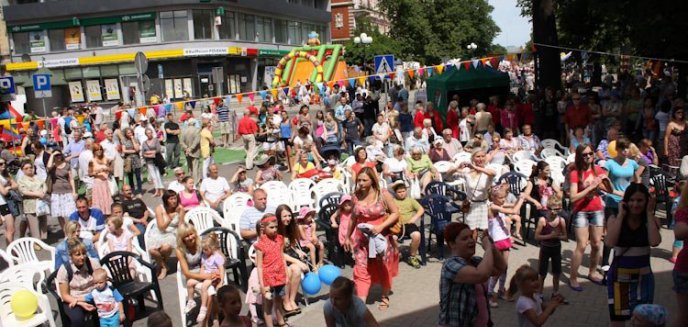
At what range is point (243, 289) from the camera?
7.39 meters

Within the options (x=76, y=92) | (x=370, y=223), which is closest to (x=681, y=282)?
(x=370, y=223)

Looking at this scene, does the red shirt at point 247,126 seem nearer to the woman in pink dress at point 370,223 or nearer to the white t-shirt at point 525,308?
the woman in pink dress at point 370,223

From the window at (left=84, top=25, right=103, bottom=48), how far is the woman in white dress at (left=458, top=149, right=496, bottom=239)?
143ft

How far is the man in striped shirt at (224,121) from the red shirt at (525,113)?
35.2ft

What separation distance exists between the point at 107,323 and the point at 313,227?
2786mm

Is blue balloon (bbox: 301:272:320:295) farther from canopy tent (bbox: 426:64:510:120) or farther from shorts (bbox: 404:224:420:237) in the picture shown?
canopy tent (bbox: 426:64:510:120)

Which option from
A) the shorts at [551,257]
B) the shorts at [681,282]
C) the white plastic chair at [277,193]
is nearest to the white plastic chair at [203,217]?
the white plastic chair at [277,193]

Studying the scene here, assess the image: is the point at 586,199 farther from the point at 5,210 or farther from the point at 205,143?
the point at 205,143

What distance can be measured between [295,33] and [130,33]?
57.2 feet

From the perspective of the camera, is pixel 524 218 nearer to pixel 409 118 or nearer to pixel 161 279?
pixel 161 279

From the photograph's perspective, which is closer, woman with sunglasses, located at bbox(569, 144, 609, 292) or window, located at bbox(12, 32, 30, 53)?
woman with sunglasses, located at bbox(569, 144, 609, 292)

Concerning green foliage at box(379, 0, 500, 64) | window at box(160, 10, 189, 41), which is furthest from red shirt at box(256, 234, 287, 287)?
green foliage at box(379, 0, 500, 64)

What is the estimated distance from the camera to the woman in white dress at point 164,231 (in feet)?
26.1

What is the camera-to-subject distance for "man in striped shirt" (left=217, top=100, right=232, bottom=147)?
836 inches
